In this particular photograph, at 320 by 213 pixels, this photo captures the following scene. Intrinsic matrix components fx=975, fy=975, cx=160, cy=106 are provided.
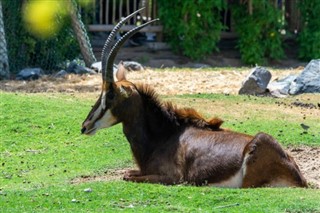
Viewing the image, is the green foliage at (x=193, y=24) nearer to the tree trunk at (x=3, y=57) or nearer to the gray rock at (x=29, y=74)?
the gray rock at (x=29, y=74)

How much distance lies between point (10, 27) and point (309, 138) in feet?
31.6

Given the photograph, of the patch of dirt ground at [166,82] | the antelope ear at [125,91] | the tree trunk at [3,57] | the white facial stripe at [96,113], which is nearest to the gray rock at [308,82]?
the patch of dirt ground at [166,82]

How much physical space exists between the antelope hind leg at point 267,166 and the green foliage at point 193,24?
13039mm

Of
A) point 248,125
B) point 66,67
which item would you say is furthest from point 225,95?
point 66,67

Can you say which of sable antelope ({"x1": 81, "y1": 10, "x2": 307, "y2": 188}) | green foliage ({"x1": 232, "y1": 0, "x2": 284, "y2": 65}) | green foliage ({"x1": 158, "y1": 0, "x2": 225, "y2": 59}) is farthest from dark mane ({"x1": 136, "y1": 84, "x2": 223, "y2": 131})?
green foliage ({"x1": 232, "y1": 0, "x2": 284, "y2": 65})

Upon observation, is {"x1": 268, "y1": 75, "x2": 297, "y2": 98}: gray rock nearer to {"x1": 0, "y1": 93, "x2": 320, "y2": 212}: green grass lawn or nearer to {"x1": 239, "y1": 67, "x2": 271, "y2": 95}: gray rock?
{"x1": 239, "y1": 67, "x2": 271, "y2": 95}: gray rock

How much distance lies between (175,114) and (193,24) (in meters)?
12.5

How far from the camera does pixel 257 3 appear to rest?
2305cm

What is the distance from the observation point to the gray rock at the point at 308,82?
1661cm

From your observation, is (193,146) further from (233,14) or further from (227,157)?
(233,14)

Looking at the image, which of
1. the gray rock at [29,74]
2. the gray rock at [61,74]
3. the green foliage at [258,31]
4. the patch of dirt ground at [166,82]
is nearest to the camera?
the patch of dirt ground at [166,82]

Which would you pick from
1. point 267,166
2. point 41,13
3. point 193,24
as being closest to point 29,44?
point 41,13

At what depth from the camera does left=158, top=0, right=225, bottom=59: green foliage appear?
22.7 meters

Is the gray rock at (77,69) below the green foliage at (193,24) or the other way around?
below
